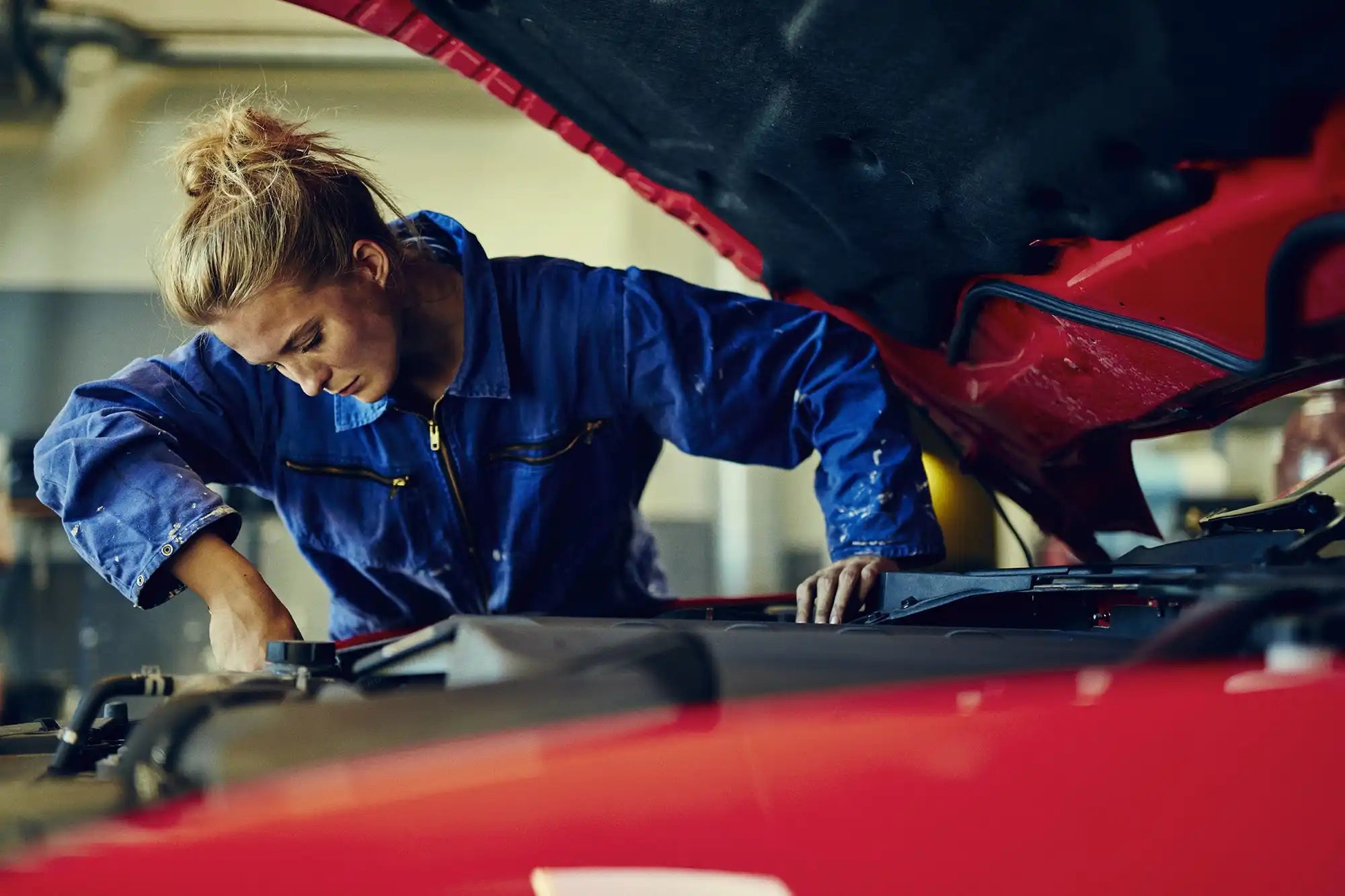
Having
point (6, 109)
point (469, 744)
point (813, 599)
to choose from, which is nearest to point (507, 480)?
point (813, 599)

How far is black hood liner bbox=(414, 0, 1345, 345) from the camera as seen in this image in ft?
2.39

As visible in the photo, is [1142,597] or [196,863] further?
[1142,597]

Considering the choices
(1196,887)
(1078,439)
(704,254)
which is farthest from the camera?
(704,254)

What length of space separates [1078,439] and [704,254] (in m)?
2.92

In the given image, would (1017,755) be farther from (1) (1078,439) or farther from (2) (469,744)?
(1) (1078,439)

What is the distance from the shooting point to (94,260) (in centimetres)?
430

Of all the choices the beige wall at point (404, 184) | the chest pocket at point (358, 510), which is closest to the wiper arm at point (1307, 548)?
the chest pocket at point (358, 510)

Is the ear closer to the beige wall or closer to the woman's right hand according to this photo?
the woman's right hand

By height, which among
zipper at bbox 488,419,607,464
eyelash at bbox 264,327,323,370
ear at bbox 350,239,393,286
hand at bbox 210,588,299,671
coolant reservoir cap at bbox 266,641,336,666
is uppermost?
ear at bbox 350,239,393,286

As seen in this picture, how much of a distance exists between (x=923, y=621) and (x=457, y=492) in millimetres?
635

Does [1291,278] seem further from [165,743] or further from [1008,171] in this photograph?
[165,743]

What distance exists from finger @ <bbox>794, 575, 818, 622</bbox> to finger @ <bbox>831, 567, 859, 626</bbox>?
4 centimetres

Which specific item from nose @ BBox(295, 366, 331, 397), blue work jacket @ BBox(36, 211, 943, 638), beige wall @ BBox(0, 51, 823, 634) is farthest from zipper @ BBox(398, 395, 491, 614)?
beige wall @ BBox(0, 51, 823, 634)

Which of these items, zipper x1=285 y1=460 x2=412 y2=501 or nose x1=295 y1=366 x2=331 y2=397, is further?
zipper x1=285 y1=460 x2=412 y2=501
